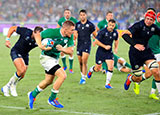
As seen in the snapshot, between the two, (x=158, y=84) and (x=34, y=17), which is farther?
(x=34, y=17)

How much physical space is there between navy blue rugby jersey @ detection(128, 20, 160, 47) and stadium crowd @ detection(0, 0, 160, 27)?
113 feet

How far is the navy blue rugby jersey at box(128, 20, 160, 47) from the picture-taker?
882cm

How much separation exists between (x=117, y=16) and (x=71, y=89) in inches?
1394

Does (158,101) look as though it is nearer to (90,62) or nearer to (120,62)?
(120,62)

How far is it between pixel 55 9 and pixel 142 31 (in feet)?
139

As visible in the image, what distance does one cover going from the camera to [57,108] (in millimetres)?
7812

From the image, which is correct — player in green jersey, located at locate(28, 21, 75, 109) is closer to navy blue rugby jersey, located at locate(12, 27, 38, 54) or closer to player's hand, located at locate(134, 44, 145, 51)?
navy blue rugby jersey, located at locate(12, 27, 38, 54)

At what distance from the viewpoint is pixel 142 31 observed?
8883 millimetres

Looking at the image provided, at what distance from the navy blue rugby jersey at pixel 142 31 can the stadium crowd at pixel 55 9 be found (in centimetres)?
3457

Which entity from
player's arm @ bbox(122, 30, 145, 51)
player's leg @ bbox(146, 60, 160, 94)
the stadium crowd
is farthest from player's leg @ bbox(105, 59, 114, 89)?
the stadium crowd

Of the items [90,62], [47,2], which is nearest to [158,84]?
[90,62]

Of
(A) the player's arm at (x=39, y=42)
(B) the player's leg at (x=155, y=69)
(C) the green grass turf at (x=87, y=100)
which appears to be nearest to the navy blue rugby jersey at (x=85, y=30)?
(C) the green grass turf at (x=87, y=100)

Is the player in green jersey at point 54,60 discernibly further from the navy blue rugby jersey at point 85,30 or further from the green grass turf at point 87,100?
the navy blue rugby jersey at point 85,30

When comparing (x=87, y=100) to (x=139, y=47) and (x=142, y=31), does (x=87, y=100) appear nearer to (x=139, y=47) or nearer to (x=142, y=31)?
(x=139, y=47)
